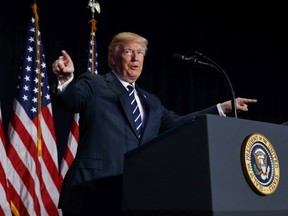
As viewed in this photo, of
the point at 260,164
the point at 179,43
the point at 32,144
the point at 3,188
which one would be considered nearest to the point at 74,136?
the point at 32,144

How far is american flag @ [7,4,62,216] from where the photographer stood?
309 centimetres

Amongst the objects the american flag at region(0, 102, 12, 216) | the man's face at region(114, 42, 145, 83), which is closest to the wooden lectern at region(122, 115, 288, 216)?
the man's face at region(114, 42, 145, 83)

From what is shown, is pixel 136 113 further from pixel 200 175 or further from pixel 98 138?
pixel 200 175

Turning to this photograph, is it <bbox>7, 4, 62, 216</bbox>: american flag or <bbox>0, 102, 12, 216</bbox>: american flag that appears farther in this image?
<bbox>7, 4, 62, 216</bbox>: american flag

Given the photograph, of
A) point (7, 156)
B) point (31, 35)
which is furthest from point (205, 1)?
point (7, 156)

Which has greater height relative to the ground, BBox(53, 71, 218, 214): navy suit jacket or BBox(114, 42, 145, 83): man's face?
BBox(114, 42, 145, 83): man's face

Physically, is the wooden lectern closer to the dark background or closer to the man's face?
the man's face

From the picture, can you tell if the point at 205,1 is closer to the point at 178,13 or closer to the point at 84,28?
the point at 178,13

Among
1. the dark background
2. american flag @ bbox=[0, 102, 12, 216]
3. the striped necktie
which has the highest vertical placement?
the dark background

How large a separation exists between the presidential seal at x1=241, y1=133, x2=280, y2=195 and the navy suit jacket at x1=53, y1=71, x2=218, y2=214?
1.67 ft

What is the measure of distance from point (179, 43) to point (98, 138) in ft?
11.8

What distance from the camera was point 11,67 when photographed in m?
3.67

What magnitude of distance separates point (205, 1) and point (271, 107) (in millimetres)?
1671

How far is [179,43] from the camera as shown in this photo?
514 cm
